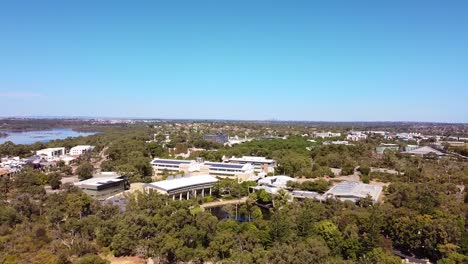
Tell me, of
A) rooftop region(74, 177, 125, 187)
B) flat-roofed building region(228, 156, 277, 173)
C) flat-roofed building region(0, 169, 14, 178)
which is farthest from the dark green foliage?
flat-roofed building region(0, 169, 14, 178)

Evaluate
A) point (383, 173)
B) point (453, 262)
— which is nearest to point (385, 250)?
point (453, 262)

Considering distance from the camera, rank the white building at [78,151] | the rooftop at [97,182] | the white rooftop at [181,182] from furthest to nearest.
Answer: the white building at [78,151] < the white rooftop at [181,182] < the rooftop at [97,182]

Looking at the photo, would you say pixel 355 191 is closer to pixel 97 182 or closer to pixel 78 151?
pixel 97 182

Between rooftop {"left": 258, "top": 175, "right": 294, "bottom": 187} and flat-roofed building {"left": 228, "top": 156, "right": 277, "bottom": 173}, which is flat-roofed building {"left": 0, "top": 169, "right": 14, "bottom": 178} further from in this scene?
rooftop {"left": 258, "top": 175, "right": 294, "bottom": 187}

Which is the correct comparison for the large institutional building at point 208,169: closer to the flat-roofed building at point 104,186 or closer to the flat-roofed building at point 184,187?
the flat-roofed building at point 184,187

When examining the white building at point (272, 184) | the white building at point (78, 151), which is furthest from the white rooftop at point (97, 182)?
the white building at point (78, 151)

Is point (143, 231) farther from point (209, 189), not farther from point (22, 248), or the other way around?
point (209, 189)

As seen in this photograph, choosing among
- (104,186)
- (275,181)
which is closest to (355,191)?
(275,181)
